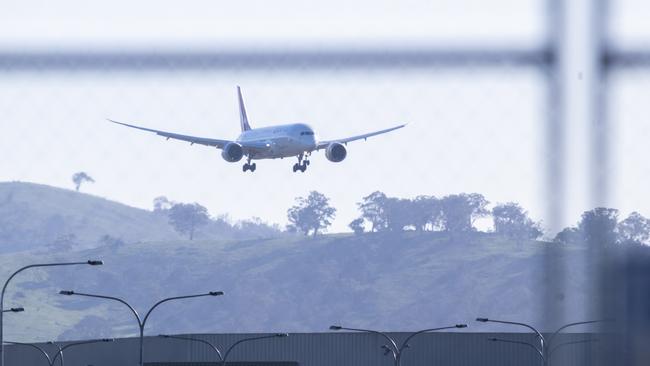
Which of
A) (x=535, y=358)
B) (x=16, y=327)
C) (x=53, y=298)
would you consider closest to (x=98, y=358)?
(x=535, y=358)

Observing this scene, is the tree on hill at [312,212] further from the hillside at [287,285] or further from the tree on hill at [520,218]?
the tree on hill at [520,218]

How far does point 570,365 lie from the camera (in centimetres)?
368

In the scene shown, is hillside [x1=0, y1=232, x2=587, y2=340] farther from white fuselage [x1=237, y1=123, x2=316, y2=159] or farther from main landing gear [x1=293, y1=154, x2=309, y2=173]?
main landing gear [x1=293, y1=154, x2=309, y2=173]

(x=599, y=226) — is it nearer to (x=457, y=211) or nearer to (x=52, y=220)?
(x=457, y=211)

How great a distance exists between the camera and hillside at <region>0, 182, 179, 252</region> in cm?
13825

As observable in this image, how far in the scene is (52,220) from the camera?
15950 centimetres

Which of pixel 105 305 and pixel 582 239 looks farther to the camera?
pixel 105 305

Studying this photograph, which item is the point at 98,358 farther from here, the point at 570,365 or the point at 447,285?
the point at 447,285

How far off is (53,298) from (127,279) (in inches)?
458

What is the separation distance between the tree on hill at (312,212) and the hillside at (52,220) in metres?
25.8

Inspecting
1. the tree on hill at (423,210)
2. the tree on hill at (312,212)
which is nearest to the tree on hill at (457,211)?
the tree on hill at (423,210)

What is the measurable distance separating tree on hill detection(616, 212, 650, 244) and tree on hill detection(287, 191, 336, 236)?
115 metres

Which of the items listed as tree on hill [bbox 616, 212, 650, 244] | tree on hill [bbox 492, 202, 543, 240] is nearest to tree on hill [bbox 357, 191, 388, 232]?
tree on hill [bbox 492, 202, 543, 240]

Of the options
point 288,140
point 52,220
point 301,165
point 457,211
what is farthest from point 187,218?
point 301,165
